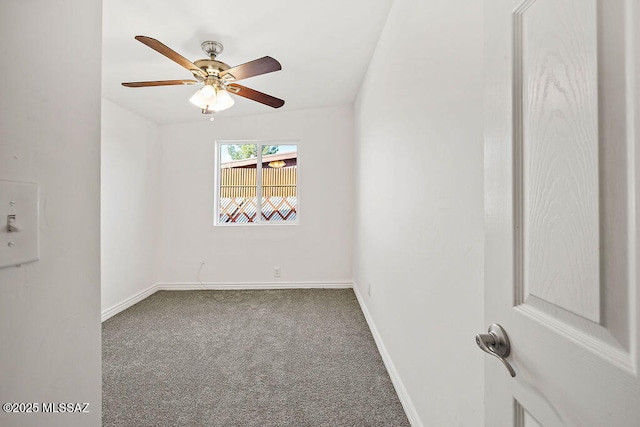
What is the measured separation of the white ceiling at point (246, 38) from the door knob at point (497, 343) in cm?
196

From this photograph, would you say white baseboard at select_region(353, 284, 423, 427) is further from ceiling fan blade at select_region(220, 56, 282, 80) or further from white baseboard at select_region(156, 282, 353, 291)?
ceiling fan blade at select_region(220, 56, 282, 80)

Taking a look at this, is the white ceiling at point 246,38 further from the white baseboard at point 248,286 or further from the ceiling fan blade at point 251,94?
the white baseboard at point 248,286

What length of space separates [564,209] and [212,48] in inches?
91.7

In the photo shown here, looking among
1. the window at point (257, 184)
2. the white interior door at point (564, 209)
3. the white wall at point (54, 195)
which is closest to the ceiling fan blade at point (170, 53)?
the white wall at point (54, 195)

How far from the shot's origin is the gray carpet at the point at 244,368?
4.97ft

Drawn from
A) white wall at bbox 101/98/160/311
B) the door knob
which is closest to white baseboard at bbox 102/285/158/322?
white wall at bbox 101/98/160/311

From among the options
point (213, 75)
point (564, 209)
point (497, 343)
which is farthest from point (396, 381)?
point (213, 75)

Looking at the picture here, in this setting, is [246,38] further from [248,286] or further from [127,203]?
[248,286]

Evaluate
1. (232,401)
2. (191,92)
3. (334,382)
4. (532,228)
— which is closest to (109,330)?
(232,401)

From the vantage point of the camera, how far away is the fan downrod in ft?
6.65

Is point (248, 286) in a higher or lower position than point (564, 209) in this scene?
lower

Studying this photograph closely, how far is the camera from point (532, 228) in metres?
0.54

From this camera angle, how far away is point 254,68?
1.92 meters

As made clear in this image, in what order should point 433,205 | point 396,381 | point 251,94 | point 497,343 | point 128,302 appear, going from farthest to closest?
point 128,302
point 251,94
point 396,381
point 433,205
point 497,343
